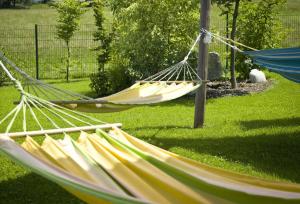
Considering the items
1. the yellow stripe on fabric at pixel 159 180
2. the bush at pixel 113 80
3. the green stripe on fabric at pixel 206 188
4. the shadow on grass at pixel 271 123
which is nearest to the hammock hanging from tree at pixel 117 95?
the yellow stripe on fabric at pixel 159 180

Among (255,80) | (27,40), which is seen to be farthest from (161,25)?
(27,40)

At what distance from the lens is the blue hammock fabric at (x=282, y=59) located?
388 centimetres

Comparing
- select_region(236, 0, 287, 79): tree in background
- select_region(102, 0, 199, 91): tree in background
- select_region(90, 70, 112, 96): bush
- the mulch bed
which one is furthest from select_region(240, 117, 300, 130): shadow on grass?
select_region(90, 70, 112, 96): bush

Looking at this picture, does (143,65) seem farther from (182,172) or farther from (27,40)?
(27,40)

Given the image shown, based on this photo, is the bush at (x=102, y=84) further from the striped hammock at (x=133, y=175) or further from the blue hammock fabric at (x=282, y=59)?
the striped hammock at (x=133, y=175)

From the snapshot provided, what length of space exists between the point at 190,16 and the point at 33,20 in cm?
1863

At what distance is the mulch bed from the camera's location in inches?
317

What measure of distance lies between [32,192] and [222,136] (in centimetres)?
240

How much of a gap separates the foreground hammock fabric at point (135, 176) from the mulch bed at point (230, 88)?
583 cm

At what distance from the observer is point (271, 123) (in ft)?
18.5

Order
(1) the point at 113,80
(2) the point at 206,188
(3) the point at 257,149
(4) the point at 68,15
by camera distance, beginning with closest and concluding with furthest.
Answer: (2) the point at 206,188 < (3) the point at 257,149 < (1) the point at 113,80 < (4) the point at 68,15

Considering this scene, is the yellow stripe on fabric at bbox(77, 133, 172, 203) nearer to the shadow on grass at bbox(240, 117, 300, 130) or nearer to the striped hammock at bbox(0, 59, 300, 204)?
the striped hammock at bbox(0, 59, 300, 204)

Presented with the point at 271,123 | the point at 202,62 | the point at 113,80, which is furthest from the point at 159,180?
the point at 113,80

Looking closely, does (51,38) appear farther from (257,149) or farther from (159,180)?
(159,180)
